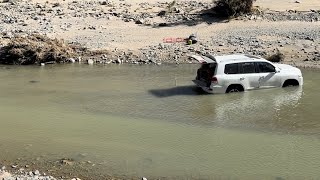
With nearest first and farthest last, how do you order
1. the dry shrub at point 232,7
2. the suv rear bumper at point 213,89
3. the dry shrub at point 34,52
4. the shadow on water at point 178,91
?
1. the suv rear bumper at point 213,89
2. the shadow on water at point 178,91
3. the dry shrub at point 34,52
4. the dry shrub at point 232,7

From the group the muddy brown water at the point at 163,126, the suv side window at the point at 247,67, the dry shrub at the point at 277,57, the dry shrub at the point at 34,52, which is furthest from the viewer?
the dry shrub at the point at 34,52

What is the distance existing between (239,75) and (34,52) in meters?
13.4

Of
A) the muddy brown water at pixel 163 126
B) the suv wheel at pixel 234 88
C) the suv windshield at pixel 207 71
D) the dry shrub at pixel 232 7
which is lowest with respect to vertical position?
the muddy brown water at pixel 163 126

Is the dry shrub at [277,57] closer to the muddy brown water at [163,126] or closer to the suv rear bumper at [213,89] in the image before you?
the muddy brown water at [163,126]

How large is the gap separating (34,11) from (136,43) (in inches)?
432

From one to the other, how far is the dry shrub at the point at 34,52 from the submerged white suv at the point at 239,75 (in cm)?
1075

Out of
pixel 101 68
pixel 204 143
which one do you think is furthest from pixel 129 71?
pixel 204 143

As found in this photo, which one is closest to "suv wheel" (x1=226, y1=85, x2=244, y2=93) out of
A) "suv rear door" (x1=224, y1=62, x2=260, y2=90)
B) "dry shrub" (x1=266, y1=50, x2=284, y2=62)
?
"suv rear door" (x1=224, y1=62, x2=260, y2=90)

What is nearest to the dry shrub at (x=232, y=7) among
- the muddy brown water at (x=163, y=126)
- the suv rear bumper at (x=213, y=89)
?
the muddy brown water at (x=163, y=126)

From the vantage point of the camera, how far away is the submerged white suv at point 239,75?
2106 centimetres

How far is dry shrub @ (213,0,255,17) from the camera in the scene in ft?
112

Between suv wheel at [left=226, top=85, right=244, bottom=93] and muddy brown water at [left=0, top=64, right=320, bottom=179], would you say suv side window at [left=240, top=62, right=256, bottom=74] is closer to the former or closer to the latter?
suv wheel at [left=226, top=85, right=244, bottom=93]

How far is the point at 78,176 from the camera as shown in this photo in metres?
13.6

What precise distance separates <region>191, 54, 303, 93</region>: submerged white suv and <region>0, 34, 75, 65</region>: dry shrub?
10754 mm
